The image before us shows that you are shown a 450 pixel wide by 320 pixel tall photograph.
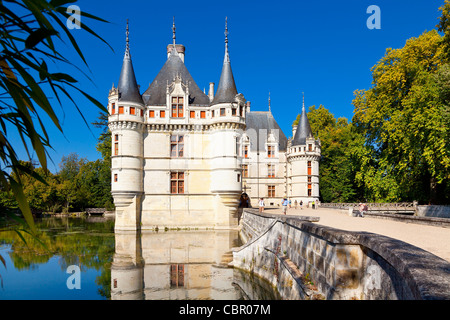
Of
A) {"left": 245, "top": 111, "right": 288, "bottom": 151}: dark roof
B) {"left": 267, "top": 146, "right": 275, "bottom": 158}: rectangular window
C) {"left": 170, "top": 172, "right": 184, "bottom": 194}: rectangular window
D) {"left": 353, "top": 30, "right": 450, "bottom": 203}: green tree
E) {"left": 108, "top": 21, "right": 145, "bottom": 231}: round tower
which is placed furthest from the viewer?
{"left": 245, "top": 111, "right": 288, "bottom": 151}: dark roof

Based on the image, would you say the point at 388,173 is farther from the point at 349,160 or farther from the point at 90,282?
the point at 90,282

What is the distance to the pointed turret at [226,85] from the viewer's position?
77.8 ft

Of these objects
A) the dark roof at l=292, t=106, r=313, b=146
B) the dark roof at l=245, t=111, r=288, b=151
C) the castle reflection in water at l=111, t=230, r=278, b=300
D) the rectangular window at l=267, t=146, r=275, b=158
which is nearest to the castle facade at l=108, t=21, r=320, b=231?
the castle reflection in water at l=111, t=230, r=278, b=300

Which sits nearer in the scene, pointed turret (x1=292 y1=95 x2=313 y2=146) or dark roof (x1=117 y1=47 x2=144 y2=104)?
dark roof (x1=117 y1=47 x2=144 y2=104)

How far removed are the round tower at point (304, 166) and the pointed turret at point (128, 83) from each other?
17859 mm

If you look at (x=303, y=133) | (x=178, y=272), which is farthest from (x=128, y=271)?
(x=303, y=133)

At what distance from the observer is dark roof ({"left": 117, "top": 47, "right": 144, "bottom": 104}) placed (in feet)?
77.3

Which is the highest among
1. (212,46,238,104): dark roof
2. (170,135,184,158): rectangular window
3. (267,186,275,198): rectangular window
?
(212,46,238,104): dark roof

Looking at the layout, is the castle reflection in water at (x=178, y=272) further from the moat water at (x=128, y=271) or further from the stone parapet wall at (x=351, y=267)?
the stone parapet wall at (x=351, y=267)

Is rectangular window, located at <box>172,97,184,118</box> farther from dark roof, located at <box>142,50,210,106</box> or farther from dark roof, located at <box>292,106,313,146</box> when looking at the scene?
dark roof, located at <box>292,106,313,146</box>

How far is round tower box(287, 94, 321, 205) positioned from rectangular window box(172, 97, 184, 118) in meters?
15.1

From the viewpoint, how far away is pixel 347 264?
4.91 m
